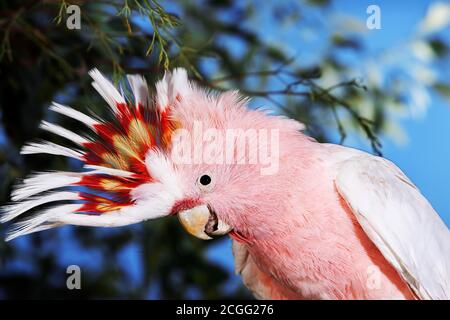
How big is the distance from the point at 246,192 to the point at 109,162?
0.60 feet

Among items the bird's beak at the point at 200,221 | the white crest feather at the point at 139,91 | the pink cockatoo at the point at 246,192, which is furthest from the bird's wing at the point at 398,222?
the white crest feather at the point at 139,91

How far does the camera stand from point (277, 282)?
97 cm

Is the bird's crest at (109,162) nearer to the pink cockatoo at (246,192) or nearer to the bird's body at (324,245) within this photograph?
the pink cockatoo at (246,192)

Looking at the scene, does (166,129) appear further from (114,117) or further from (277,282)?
(277,282)

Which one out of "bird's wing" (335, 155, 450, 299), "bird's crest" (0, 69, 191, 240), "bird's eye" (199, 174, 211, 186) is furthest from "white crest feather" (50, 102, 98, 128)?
"bird's wing" (335, 155, 450, 299)

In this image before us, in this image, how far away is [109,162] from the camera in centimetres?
86

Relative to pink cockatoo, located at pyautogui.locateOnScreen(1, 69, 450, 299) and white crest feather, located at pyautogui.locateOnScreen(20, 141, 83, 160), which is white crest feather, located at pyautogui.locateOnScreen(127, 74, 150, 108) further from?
white crest feather, located at pyautogui.locateOnScreen(20, 141, 83, 160)

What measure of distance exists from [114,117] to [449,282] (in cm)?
49

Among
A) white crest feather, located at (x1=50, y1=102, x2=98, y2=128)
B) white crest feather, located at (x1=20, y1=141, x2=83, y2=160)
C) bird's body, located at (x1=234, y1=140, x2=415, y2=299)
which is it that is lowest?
bird's body, located at (x1=234, y1=140, x2=415, y2=299)

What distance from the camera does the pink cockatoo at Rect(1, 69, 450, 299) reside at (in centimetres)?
83

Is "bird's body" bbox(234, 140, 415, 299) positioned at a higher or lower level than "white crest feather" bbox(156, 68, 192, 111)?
lower

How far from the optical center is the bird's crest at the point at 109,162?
817 mm

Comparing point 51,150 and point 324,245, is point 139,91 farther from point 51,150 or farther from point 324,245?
point 324,245

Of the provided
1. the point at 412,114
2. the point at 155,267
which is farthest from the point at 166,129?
the point at 412,114
